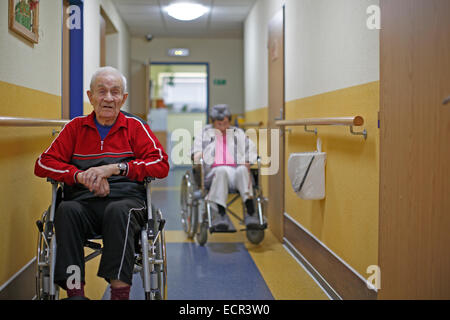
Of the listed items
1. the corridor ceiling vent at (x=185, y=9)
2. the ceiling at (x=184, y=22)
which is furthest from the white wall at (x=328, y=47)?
the ceiling at (x=184, y=22)

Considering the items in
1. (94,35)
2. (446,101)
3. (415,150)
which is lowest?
(415,150)

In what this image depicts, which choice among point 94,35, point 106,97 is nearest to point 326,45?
point 106,97

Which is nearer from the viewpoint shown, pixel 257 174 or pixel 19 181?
pixel 19 181

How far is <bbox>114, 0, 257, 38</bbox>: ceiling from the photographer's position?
→ 5.93 meters

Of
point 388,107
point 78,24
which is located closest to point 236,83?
Result: point 78,24

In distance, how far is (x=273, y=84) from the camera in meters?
Answer: 4.44

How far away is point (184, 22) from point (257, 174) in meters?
4.24

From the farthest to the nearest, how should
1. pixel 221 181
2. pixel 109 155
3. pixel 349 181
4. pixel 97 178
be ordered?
1. pixel 221 181
2. pixel 349 181
3. pixel 109 155
4. pixel 97 178

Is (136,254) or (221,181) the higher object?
(221,181)

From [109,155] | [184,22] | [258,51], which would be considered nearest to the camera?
[109,155]

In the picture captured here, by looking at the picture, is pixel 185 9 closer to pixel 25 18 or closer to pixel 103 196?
pixel 25 18

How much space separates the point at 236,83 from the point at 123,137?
680cm

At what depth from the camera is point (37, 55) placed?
2.61 metres

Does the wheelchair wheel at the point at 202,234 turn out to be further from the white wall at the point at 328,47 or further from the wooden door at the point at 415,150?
the wooden door at the point at 415,150
